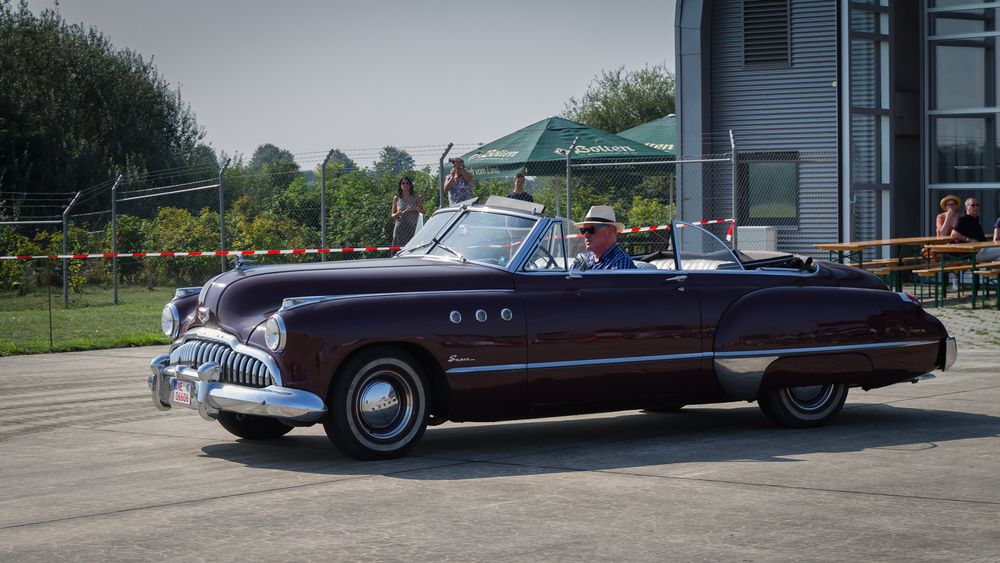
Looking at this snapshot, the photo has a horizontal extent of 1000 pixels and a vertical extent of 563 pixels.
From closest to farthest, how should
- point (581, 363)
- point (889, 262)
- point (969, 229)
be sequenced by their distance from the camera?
point (581, 363)
point (889, 262)
point (969, 229)

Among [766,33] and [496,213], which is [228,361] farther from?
[766,33]

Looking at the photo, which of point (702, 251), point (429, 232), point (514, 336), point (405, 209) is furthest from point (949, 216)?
point (514, 336)

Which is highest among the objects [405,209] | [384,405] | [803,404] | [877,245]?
[405,209]

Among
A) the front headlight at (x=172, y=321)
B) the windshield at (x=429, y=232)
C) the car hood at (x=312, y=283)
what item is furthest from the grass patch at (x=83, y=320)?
the car hood at (x=312, y=283)

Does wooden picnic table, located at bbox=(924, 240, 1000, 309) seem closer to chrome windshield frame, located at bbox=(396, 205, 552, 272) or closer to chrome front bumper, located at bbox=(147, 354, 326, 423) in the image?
chrome windshield frame, located at bbox=(396, 205, 552, 272)

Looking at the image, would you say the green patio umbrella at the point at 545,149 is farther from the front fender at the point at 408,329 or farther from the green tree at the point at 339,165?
the front fender at the point at 408,329

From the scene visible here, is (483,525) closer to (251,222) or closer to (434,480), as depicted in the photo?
(434,480)

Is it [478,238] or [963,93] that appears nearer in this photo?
[478,238]

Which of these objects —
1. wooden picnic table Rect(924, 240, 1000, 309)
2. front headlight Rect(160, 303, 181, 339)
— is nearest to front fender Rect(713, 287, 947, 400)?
front headlight Rect(160, 303, 181, 339)

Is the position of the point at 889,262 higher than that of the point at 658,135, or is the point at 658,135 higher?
the point at 658,135

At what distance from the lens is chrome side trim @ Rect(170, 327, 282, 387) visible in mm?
7293

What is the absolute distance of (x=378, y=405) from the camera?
759 cm

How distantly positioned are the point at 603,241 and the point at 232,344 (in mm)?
2753

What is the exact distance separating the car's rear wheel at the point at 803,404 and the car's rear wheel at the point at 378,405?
2.48 metres
